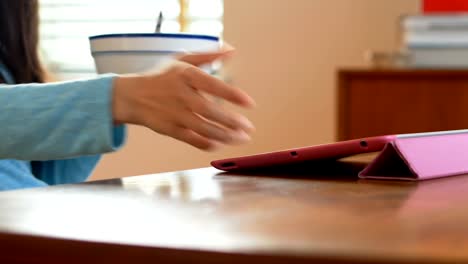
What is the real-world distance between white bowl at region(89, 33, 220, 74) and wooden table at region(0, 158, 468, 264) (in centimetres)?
26

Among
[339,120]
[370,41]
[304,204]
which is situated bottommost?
[339,120]

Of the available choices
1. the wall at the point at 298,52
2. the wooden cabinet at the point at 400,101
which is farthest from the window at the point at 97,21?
the wooden cabinet at the point at 400,101

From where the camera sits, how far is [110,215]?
0.38 metres

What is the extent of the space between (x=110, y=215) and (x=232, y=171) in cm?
29

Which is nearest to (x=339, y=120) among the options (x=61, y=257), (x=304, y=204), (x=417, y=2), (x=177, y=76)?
(x=417, y=2)

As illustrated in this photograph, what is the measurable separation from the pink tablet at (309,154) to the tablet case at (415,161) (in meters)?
0.01

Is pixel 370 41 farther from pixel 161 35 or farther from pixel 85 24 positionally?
pixel 161 35

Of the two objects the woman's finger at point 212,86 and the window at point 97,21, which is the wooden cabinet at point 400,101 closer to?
the window at point 97,21

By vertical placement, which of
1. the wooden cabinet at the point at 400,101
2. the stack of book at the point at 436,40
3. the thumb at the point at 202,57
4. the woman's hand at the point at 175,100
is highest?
the thumb at the point at 202,57

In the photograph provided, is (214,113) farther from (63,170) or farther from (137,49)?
(63,170)

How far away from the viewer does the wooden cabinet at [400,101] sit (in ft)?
5.62

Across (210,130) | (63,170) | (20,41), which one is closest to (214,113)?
(210,130)

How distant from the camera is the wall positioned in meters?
2.04

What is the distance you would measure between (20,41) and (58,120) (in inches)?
21.4
